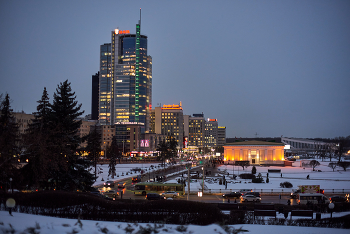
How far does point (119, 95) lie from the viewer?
615 feet

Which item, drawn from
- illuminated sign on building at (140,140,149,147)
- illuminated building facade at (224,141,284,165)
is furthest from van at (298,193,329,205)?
illuminated sign on building at (140,140,149,147)

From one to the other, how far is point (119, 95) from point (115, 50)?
33942mm

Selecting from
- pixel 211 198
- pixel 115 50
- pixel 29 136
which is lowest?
pixel 211 198

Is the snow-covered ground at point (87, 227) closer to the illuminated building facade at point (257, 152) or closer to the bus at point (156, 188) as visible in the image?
the bus at point (156, 188)

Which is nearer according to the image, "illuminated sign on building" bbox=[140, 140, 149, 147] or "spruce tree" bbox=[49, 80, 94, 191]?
"spruce tree" bbox=[49, 80, 94, 191]

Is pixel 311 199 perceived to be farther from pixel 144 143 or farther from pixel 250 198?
pixel 144 143

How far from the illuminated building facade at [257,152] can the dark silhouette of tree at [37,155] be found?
3444 inches

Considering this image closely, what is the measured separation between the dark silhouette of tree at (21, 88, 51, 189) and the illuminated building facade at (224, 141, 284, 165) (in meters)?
87.5

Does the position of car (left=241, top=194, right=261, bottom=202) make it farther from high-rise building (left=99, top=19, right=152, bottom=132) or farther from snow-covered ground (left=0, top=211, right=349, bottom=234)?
high-rise building (left=99, top=19, right=152, bottom=132)

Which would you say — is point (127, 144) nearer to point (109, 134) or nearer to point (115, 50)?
point (109, 134)

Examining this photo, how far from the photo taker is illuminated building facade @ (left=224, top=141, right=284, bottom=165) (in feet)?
359

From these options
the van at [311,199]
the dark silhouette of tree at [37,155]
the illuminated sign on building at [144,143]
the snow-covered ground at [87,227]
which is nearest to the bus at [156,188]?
the dark silhouette of tree at [37,155]

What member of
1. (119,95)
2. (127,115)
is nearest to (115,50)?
(119,95)

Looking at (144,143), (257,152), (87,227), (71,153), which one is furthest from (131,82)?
(87,227)
